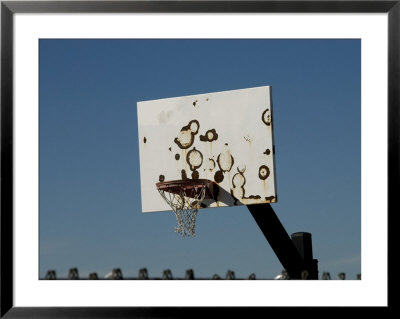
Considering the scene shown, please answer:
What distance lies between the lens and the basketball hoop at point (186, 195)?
6922 millimetres

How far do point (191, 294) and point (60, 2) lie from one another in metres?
1.67

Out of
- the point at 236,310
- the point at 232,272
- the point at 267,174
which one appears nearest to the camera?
the point at 236,310

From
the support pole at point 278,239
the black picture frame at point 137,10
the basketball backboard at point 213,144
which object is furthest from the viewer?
the support pole at point 278,239

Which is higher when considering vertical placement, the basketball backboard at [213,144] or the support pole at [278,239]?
the basketball backboard at [213,144]

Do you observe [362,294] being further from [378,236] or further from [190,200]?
[190,200]

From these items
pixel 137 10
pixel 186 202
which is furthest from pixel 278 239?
pixel 137 10

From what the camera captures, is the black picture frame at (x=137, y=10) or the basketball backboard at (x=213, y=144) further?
the basketball backboard at (x=213, y=144)

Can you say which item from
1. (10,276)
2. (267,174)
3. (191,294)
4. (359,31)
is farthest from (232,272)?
(267,174)

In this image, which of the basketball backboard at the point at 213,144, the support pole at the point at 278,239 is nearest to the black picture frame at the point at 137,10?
the basketball backboard at the point at 213,144

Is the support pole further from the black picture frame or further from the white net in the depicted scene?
the black picture frame

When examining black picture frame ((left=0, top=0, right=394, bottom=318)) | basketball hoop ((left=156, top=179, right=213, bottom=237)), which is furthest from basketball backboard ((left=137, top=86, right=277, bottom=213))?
black picture frame ((left=0, top=0, right=394, bottom=318))

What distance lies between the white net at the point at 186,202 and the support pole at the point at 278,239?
498mm

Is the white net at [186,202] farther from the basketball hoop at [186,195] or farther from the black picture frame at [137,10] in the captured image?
the black picture frame at [137,10]

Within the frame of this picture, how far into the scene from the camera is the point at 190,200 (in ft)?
23.0
